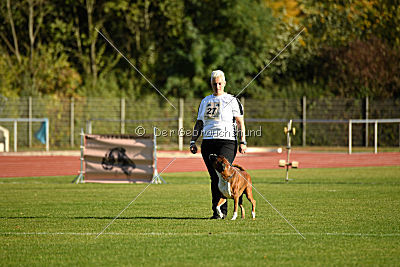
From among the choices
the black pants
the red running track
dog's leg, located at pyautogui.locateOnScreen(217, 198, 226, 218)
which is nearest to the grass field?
dog's leg, located at pyautogui.locateOnScreen(217, 198, 226, 218)

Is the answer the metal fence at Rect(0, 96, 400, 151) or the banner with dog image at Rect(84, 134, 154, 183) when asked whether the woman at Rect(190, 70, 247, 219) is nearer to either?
the banner with dog image at Rect(84, 134, 154, 183)

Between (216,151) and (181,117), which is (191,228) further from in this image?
(181,117)

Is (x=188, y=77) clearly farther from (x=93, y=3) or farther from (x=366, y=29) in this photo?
(x=366, y=29)

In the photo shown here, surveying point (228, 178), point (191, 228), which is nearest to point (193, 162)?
point (228, 178)

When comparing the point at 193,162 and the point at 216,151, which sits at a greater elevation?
the point at 216,151

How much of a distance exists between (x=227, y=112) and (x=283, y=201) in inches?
142

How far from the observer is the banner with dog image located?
18625 mm

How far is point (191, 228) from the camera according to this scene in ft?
32.0

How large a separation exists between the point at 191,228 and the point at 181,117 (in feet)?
88.3

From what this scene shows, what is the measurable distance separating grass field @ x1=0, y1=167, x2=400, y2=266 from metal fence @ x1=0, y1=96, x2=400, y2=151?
18675 mm

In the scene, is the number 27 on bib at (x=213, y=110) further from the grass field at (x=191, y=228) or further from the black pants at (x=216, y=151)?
the grass field at (x=191, y=228)

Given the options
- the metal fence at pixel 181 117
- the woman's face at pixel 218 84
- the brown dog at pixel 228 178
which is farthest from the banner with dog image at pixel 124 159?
the metal fence at pixel 181 117

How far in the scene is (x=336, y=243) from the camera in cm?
841

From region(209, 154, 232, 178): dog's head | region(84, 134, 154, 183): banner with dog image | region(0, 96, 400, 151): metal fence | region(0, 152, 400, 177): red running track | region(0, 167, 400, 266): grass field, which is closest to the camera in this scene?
region(0, 167, 400, 266): grass field
